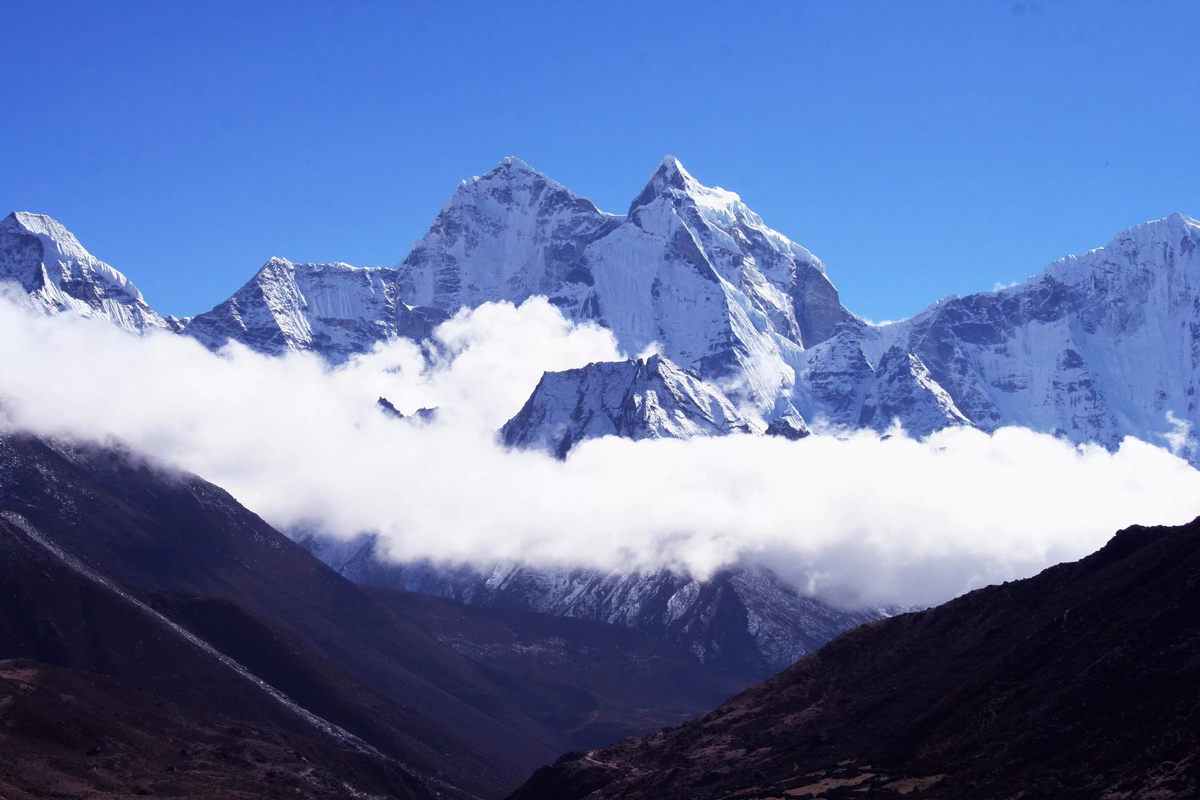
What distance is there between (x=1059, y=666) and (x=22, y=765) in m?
127

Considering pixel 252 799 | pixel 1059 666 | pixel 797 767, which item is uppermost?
pixel 1059 666

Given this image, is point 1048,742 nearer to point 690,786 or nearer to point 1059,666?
point 1059,666

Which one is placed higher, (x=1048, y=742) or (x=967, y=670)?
(x=967, y=670)

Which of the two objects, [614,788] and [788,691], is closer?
[614,788]

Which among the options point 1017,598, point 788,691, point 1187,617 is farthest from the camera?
point 788,691

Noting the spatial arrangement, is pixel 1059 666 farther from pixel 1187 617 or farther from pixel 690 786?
pixel 690 786

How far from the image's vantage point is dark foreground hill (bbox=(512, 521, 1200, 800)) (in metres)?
120

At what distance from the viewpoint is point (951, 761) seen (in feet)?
451

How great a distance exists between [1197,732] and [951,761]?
3106cm

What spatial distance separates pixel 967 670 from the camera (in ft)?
541

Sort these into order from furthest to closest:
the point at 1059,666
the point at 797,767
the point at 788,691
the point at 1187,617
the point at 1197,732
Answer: the point at 788,691 < the point at 797,767 < the point at 1059,666 < the point at 1187,617 < the point at 1197,732

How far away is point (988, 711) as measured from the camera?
145 metres

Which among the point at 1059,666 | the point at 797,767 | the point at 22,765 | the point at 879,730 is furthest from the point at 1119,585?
the point at 22,765

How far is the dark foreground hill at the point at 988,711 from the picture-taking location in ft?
393
